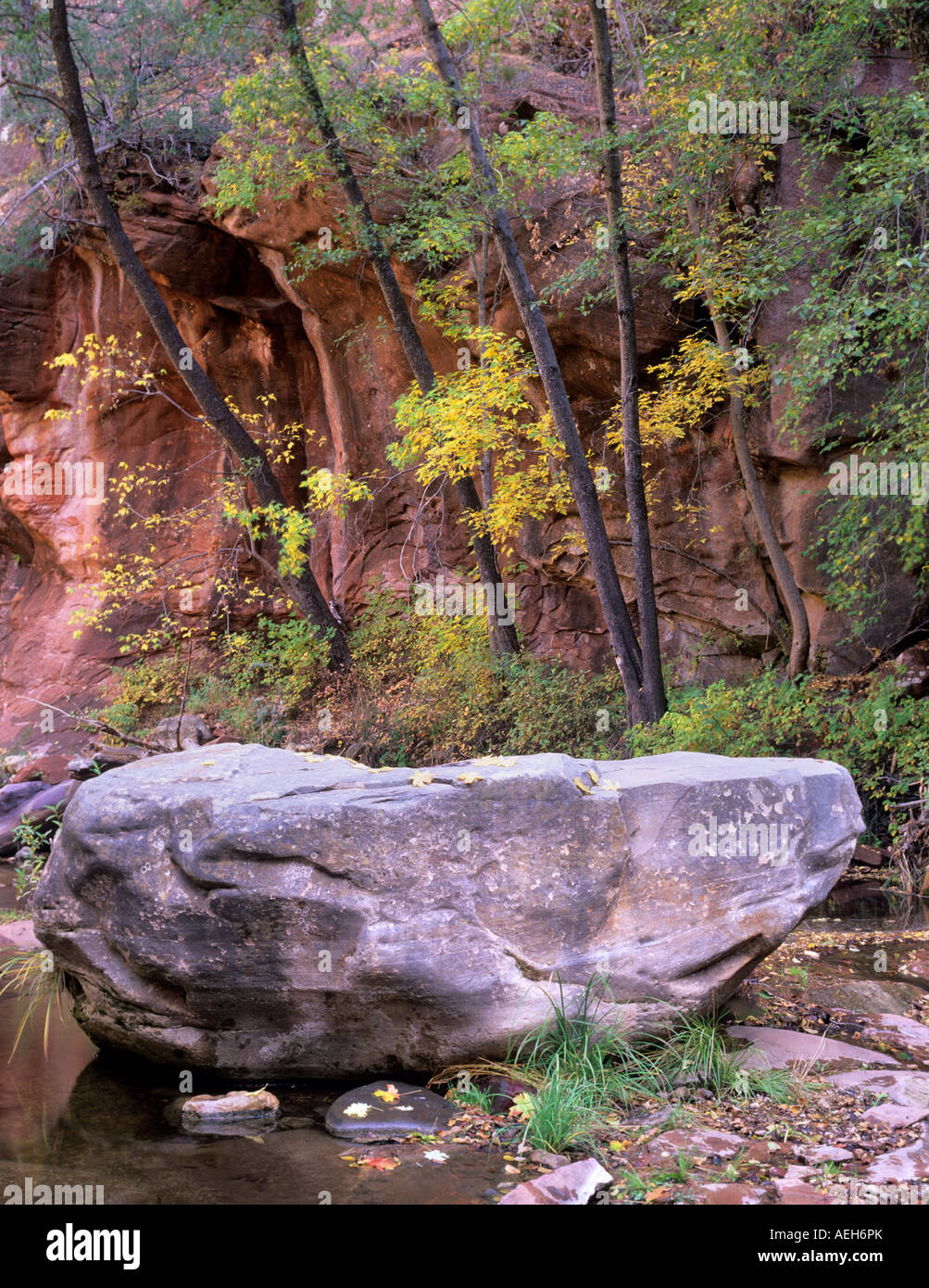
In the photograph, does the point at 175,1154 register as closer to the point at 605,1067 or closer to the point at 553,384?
the point at 605,1067

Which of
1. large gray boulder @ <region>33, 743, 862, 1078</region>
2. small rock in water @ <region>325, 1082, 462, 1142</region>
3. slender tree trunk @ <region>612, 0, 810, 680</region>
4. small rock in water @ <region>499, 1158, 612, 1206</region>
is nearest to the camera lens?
small rock in water @ <region>499, 1158, 612, 1206</region>

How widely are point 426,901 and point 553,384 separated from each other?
7.18m

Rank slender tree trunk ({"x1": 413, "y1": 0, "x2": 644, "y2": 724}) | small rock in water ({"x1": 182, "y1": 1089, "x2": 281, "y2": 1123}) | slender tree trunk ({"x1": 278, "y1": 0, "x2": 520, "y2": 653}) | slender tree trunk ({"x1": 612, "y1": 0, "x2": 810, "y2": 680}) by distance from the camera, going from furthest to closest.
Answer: slender tree trunk ({"x1": 278, "y1": 0, "x2": 520, "y2": 653}), slender tree trunk ({"x1": 612, "y1": 0, "x2": 810, "y2": 680}), slender tree trunk ({"x1": 413, "y1": 0, "x2": 644, "y2": 724}), small rock in water ({"x1": 182, "y1": 1089, "x2": 281, "y2": 1123})

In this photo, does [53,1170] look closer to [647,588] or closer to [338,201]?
[647,588]

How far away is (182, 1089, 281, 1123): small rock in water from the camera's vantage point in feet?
14.7

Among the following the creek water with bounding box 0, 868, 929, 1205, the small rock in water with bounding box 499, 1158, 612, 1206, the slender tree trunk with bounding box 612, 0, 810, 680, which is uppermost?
the slender tree trunk with bounding box 612, 0, 810, 680

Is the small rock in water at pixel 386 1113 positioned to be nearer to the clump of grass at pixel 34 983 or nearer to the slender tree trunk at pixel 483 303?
the clump of grass at pixel 34 983

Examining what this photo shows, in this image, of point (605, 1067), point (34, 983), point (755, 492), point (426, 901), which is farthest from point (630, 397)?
point (34, 983)

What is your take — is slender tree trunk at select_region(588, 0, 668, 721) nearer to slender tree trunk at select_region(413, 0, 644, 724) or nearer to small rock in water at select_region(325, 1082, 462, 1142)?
slender tree trunk at select_region(413, 0, 644, 724)

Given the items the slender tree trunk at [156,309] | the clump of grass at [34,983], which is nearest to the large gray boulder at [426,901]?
the clump of grass at [34,983]

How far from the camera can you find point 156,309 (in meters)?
13.0

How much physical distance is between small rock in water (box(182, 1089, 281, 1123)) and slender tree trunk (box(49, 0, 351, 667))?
9.59 metres

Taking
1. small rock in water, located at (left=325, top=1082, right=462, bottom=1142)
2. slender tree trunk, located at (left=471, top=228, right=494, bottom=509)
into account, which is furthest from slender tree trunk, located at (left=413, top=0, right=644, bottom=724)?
small rock in water, located at (left=325, top=1082, right=462, bottom=1142)
